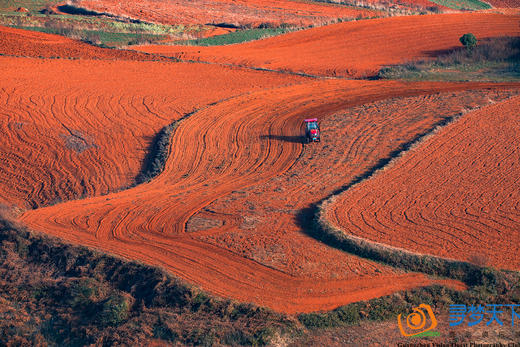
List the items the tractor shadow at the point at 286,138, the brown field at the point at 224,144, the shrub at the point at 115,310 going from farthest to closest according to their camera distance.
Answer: the tractor shadow at the point at 286,138, the brown field at the point at 224,144, the shrub at the point at 115,310

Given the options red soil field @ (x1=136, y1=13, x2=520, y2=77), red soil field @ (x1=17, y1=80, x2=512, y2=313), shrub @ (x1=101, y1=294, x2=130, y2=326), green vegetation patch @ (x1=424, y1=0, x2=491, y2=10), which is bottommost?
shrub @ (x1=101, y1=294, x2=130, y2=326)

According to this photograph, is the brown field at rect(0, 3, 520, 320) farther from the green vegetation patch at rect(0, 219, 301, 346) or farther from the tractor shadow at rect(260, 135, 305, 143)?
the green vegetation patch at rect(0, 219, 301, 346)

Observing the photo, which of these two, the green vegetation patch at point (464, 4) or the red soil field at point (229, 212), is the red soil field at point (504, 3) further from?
the red soil field at point (229, 212)

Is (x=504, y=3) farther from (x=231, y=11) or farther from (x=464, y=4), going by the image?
(x=231, y=11)

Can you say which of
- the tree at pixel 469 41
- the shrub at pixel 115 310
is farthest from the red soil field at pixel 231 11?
the shrub at pixel 115 310

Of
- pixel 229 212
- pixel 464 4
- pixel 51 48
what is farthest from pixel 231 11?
pixel 229 212

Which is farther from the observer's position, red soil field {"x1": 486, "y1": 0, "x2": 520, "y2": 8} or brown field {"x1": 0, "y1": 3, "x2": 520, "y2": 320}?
red soil field {"x1": 486, "y1": 0, "x2": 520, "y2": 8}

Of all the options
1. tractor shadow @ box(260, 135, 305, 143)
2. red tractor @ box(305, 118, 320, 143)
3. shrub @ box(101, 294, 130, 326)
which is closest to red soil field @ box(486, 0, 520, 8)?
tractor shadow @ box(260, 135, 305, 143)
